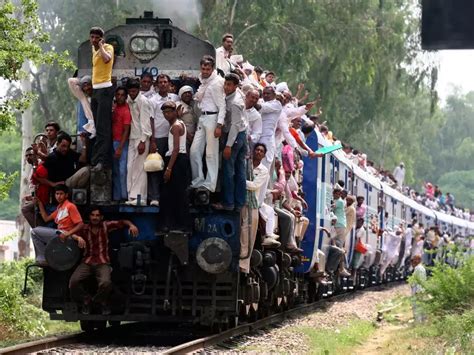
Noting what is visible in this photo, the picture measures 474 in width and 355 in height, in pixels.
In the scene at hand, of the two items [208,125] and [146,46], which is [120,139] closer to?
[208,125]

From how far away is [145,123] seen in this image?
10.8 metres

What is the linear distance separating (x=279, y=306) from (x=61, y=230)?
Result: 18.6 feet

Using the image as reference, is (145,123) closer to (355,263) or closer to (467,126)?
(355,263)

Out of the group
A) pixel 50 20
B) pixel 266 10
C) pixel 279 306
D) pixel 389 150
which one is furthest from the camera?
pixel 389 150

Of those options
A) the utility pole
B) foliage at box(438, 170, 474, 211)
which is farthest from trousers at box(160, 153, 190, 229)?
foliage at box(438, 170, 474, 211)

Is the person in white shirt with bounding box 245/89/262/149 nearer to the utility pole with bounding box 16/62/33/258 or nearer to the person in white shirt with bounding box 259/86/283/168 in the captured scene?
the person in white shirt with bounding box 259/86/283/168

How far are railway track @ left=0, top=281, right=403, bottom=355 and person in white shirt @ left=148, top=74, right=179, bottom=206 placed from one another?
1544 mm

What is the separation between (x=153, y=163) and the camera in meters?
10.6

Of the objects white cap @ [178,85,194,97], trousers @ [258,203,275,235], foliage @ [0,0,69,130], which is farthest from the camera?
foliage @ [0,0,69,130]

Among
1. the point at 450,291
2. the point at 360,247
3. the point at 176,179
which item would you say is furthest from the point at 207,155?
the point at 360,247

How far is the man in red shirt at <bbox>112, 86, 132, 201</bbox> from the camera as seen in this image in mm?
10781

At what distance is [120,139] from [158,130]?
0.42 meters

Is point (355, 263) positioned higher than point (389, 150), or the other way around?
point (389, 150)

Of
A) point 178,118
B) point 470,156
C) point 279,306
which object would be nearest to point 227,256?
point 178,118
